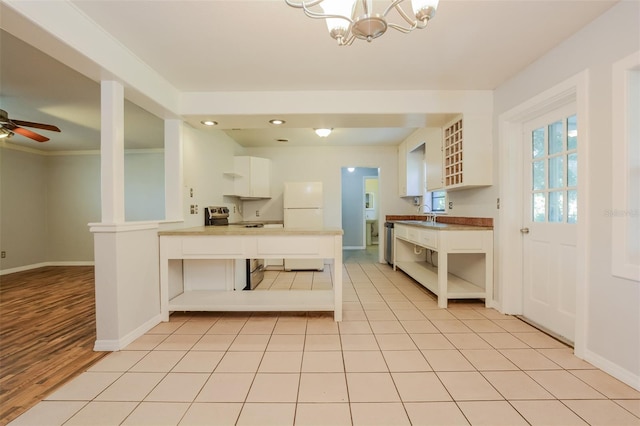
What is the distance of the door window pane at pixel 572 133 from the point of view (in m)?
2.07

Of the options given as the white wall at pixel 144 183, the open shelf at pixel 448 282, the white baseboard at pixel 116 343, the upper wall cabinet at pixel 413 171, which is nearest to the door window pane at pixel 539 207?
the open shelf at pixel 448 282

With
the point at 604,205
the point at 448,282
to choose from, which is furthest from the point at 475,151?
the point at 448,282

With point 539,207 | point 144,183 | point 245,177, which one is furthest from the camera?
point 144,183

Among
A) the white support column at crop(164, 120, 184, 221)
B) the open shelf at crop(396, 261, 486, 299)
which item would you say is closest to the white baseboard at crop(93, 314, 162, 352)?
the white support column at crop(164, 120, 184, 221)

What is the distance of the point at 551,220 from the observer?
2.33 metres

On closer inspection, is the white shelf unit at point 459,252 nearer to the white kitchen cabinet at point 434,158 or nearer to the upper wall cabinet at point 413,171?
the white kitchen cabinet at point 434,158

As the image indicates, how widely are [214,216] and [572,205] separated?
3662 millimetres

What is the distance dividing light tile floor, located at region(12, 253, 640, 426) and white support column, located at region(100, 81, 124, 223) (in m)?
1.07

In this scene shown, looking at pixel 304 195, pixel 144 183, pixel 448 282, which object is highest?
pixel 144 183

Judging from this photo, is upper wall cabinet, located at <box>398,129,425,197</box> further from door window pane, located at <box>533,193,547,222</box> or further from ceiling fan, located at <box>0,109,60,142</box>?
ceiling fan, located at <box>0,109,60,142</box>

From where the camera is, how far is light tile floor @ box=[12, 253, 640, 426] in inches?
54.0

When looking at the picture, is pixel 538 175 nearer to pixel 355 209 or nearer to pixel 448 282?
pixel 448 282

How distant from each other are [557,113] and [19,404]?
4.11m

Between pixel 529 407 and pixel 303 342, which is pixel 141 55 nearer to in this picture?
pixel 303 342
